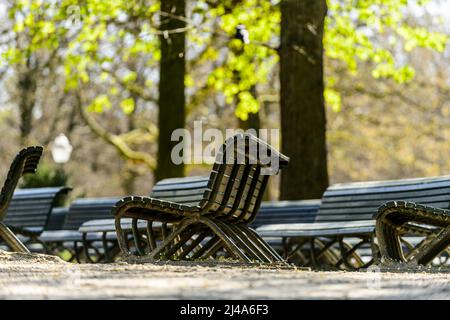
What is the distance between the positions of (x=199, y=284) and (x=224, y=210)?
10.9 ft

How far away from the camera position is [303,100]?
42.7 ft

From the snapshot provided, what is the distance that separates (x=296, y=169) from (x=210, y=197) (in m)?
4.61

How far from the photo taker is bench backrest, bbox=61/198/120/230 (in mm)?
12953

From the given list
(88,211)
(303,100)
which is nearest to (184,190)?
(88,211)

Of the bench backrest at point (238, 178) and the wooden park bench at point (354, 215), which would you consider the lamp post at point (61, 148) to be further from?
the bench backrest at point (238, 178)

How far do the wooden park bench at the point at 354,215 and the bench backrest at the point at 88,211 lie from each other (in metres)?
2.72

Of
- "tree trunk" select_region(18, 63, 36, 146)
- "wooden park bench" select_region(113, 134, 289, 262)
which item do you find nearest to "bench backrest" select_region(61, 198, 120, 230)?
"wooden park bench" select_region(113, 134, 289, 262)

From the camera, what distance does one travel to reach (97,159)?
1842 inches

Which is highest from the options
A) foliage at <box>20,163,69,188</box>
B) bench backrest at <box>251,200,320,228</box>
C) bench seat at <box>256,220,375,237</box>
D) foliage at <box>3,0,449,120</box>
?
foliage at <box>3,0,449,120</box>

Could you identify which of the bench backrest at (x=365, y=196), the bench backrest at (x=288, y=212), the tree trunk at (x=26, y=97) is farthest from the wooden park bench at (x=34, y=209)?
the tree trunk at (x=26, y=97)

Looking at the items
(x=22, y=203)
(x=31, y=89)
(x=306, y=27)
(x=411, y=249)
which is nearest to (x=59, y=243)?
(x=22, y=203)

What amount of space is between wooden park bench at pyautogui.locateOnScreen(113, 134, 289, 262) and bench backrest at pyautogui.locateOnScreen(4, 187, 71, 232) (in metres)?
3.59

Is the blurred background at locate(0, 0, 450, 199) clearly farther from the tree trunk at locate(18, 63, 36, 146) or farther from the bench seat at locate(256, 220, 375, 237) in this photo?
the bench seat at locate(256, 220, 375, 237)
